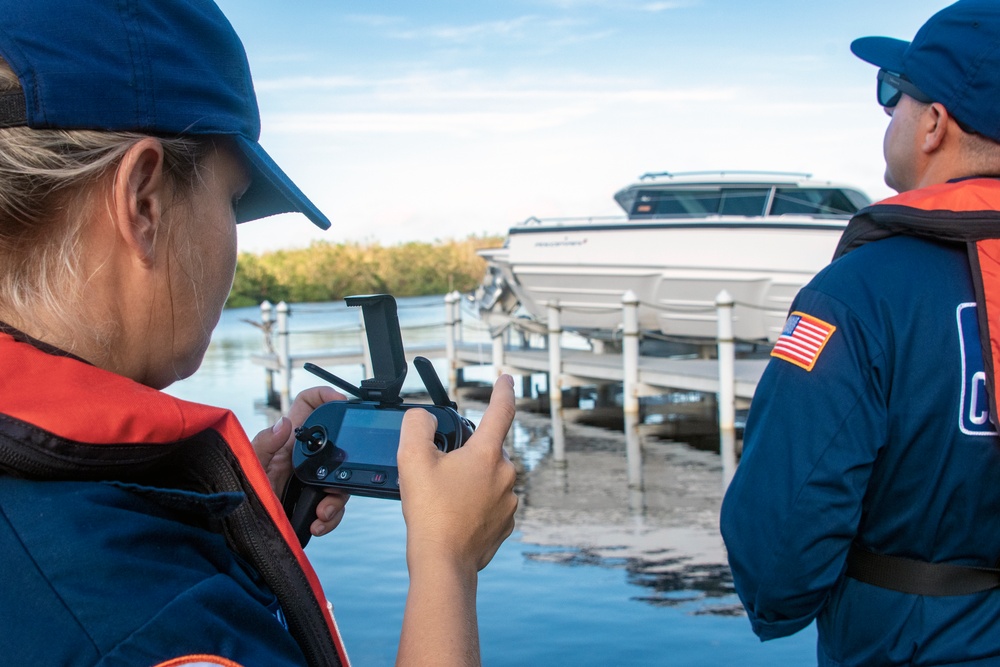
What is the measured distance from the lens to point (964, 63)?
1.91 metres

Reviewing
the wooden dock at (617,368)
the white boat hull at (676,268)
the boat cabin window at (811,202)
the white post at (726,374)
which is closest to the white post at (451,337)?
the wooden dock at (617,368)

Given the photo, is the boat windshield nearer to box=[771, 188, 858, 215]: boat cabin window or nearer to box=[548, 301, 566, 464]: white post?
box=[771, 188, 858, 215]: boat cabin window

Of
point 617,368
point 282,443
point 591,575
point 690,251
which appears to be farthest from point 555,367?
point 282,443

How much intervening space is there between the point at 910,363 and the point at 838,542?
366mm

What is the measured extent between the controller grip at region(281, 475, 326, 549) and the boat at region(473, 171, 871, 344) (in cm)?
1023

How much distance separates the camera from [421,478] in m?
1.05

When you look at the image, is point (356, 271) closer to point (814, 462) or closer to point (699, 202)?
point (699, 202)

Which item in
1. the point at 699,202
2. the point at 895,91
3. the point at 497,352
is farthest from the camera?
the point at 497,352

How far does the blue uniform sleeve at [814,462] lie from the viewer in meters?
1.77

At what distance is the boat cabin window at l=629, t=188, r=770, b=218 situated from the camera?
12883mm

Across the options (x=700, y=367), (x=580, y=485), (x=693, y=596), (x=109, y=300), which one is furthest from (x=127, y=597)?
(x=700, y=367)

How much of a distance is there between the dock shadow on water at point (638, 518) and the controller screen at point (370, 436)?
424 centimetres

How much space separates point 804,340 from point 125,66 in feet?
4.48

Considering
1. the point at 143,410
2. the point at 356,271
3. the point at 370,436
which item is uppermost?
the point at 143,410
